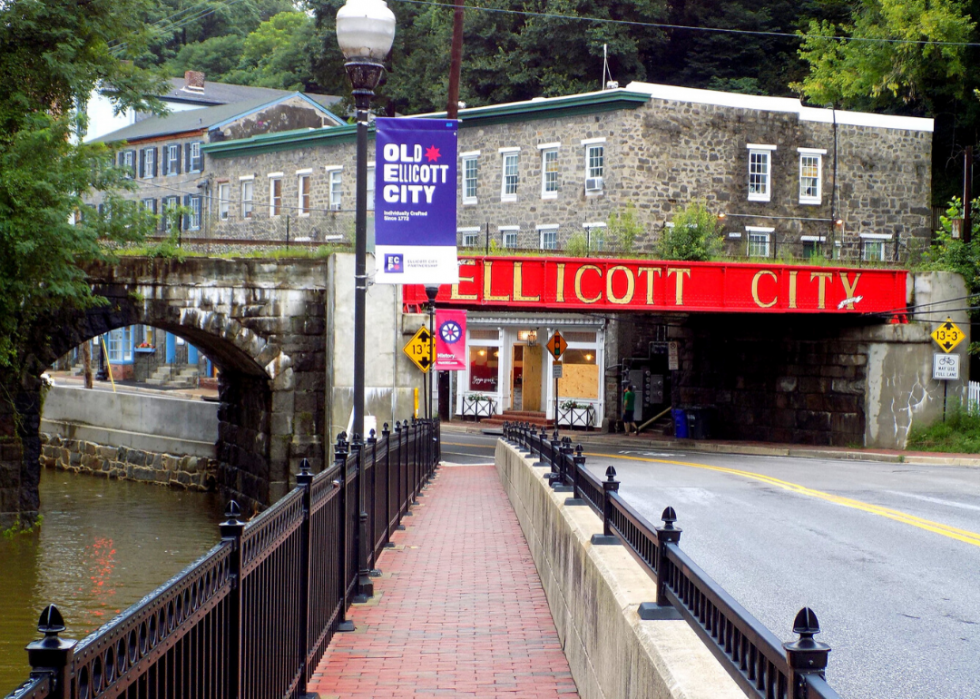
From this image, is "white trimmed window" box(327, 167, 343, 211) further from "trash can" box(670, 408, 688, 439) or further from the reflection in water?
"trash can" box(670, 408, 688, 439)

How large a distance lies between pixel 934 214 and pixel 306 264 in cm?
3040

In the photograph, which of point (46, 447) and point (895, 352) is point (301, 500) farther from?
point (46, 447)

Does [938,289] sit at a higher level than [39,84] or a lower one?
lower

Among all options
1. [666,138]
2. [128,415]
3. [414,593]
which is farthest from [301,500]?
[666,138]

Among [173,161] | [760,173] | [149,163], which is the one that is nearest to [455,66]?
[760,173]

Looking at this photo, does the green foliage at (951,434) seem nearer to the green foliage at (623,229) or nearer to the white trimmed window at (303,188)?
the green foliage at (623,229)

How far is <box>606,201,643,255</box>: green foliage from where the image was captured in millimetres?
34219

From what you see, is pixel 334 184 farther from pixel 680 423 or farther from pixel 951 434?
pixel 951 434

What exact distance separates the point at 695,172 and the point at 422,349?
1782 centimetres

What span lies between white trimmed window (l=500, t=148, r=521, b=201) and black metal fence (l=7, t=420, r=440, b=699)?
1264 inches

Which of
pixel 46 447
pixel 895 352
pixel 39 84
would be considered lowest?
pixel 46 447

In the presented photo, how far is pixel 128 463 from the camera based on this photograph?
35625 mm

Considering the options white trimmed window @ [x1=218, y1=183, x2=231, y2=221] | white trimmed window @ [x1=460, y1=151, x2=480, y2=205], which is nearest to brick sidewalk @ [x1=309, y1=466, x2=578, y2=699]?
white trimmed window @ [x1=460, y1=151, x2=480, y2=205]

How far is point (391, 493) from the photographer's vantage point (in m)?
13.9
